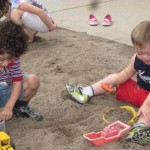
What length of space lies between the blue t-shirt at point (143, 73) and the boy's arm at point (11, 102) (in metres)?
0.70

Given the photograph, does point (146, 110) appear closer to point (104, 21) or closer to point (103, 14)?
point (104, 21)

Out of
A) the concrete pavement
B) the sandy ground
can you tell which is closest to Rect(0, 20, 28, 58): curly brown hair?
the sandy ground

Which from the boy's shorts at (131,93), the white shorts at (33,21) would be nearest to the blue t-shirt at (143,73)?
the boy's shorts at (131,93)

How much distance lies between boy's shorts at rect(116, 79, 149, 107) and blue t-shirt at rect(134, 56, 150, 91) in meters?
0.03

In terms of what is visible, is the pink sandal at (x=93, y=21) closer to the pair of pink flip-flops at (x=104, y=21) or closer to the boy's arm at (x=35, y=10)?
the pair of pink flip-flops at (x=104, y=21)

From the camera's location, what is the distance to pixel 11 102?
7.04 feet

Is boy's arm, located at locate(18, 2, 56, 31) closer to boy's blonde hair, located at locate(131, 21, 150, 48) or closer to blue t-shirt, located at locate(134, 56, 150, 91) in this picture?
blue t-shirt, located at locate(134, 56, 150, 91)

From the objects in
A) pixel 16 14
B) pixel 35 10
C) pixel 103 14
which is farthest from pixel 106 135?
pixel 103 14

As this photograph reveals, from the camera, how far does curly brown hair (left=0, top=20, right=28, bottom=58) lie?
→ 6.40ft

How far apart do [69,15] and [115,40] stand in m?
1.09

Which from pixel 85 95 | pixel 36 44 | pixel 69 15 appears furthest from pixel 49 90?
pixel 69 15

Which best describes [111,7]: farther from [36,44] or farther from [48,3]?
[36,44]

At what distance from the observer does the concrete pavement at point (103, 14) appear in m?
3.97

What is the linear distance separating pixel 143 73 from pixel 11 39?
0.83 m
